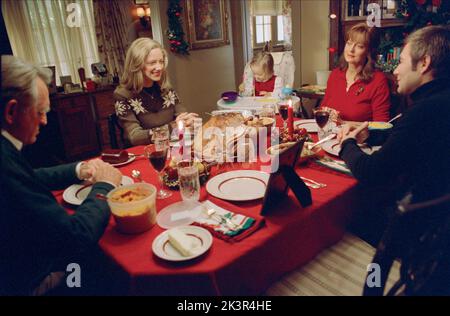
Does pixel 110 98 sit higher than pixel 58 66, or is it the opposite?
pixel 58 66

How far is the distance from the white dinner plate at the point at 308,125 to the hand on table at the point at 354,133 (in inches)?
14.7

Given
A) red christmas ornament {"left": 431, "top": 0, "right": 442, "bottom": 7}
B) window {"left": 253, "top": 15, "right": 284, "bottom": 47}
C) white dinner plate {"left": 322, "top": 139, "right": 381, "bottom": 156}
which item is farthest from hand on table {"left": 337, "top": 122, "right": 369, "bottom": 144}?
window {"left": 253, "top": 15, "right": 284, "bottom": 47}

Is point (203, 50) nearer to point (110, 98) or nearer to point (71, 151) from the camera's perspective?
point (110, 98)

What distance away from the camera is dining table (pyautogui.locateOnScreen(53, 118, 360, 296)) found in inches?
36.7

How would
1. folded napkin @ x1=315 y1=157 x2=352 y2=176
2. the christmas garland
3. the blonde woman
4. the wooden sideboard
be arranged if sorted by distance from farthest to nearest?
the christmas garland < the wooden sideboard < the blonde woman < folded napkin @ x1=315 y1=157 x2=352 y2=176

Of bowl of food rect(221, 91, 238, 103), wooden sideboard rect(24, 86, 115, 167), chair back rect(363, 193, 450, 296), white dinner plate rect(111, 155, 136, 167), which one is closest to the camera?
chair back rect(363, 193, 450, 296)

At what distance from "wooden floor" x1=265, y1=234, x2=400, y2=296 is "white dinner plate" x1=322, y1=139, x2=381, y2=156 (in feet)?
1.40

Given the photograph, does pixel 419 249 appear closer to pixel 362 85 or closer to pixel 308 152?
pixel 308 152

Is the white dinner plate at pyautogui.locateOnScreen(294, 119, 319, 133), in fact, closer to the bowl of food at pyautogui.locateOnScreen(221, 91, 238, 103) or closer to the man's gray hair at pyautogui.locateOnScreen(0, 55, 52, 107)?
the bowl of food at pyautogui.locateOnScreen(221, 91, 238, 103)

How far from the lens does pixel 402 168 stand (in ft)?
4.03

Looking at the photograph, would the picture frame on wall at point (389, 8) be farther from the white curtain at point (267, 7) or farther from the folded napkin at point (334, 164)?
the white curtain at point (267, 7)

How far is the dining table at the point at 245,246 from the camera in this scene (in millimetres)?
933
